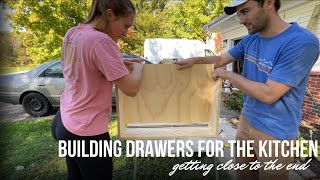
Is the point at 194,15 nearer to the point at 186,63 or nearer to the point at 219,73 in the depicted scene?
the point at 186,63

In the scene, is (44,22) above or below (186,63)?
above

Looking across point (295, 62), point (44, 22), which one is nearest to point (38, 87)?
point (44, 22)

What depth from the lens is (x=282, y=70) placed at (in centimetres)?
162

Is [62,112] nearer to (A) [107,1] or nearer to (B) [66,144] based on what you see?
(B) [66,144]

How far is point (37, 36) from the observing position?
880 centimetres

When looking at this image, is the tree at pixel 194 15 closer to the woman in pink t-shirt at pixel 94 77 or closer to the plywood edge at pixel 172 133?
the plywood edge at pixel 172 133

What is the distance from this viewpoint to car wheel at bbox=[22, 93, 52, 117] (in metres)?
6.66

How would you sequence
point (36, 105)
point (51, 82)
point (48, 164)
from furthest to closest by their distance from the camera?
point (36, 105), point (51, 82), point (48, 164)

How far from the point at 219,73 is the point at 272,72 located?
47 cm

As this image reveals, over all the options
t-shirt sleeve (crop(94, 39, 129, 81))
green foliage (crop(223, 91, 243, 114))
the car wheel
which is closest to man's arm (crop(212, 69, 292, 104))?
t-shirt sleeve (crop(94, 39, 129, 81))

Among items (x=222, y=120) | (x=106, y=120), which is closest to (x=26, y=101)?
(x=222, y=120)

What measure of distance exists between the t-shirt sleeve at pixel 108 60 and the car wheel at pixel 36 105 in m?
5.85

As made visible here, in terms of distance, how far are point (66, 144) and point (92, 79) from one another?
1.47 feet

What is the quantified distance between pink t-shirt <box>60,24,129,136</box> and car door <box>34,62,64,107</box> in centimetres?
526
